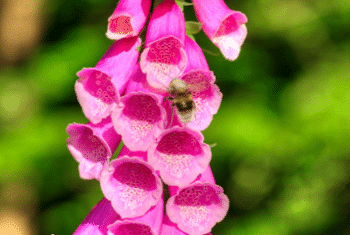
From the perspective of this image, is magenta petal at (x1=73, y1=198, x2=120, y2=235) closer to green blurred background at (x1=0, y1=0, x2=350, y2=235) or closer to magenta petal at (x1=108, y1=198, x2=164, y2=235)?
magenta petal at (x1=108, y1=198, x2=164, y2=235)

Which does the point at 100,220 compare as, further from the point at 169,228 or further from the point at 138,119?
the point at 138,119

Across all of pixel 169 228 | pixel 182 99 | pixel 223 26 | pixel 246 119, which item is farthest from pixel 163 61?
pixel 246 119

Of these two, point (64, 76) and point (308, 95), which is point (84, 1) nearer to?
point (64, 76)

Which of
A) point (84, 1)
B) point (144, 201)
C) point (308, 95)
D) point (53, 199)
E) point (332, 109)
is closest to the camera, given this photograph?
point (144, 201)

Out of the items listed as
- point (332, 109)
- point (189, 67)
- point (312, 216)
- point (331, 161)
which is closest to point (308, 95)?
point (332, 109)

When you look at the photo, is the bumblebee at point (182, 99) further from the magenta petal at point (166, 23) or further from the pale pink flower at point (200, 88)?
the magenta petal at point (166, 23)
